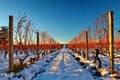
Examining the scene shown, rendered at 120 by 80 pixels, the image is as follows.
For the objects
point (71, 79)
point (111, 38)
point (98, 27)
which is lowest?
point (71, 79)

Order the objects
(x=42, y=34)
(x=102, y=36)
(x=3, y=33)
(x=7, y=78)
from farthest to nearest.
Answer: (x=3, y=33)
(x=42, y=34)
(x=102, y=36)
(x=7, y=78)

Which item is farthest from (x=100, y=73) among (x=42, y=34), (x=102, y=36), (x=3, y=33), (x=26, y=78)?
(x=3, y=33)

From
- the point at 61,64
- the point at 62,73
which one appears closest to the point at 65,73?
the point at 62,73

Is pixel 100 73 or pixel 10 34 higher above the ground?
pixel 10 34

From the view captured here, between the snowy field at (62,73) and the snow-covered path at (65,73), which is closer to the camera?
the snowy field at (62,73)

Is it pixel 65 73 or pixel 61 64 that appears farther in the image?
pixel 61 64

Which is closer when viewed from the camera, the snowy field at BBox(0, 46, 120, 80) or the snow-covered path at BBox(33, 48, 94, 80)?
the snowy field at BBox(0, 46, 120, 80)

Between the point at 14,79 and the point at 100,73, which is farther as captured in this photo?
the point at 100,73

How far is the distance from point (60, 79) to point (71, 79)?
1.53 feet

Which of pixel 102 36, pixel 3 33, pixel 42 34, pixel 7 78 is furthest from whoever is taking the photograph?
pixel 3 33

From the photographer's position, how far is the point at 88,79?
8273mm

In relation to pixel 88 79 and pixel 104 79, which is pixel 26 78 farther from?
pixel 104 79

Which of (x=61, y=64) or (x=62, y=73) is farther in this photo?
(x=61, y=64)

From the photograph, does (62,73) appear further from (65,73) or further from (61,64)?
(61,64)
